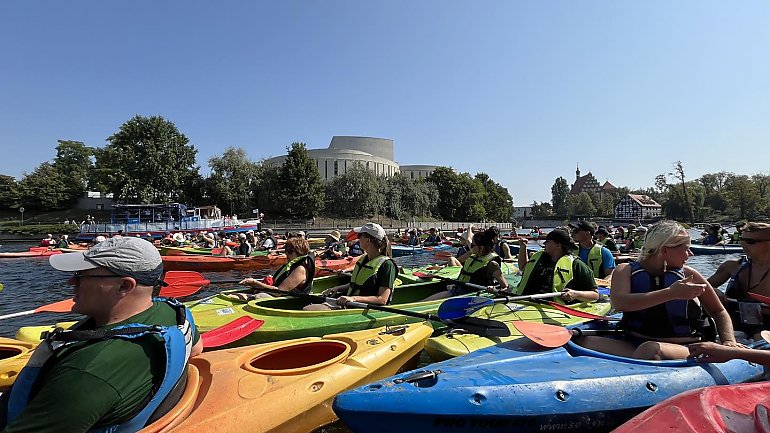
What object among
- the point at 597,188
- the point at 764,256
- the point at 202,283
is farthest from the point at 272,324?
the point at 597,188

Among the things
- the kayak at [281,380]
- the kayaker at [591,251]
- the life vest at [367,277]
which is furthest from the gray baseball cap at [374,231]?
the kayaker at [591,251]

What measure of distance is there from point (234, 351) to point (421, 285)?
4.37 metres

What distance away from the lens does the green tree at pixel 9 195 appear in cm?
5591

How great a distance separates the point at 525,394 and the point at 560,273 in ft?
10.6

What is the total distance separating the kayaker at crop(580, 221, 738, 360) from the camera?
10.8ft

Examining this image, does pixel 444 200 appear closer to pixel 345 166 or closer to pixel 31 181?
pixel 345 166

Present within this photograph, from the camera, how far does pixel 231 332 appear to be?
497 cm

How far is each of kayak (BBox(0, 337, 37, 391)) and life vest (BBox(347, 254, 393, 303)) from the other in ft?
11.6

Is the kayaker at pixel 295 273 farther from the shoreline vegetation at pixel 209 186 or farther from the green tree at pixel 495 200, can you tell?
the green tree at pixel 495 200

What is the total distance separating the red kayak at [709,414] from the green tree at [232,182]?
5468 cm

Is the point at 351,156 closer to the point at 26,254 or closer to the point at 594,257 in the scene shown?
the point at 26,254

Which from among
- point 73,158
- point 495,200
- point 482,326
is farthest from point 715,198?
point 73,158

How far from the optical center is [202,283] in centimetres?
725

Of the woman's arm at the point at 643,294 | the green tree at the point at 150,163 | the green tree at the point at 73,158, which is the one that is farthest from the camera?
the green tree at the point at 73,158
